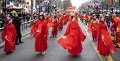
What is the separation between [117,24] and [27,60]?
17.3ft

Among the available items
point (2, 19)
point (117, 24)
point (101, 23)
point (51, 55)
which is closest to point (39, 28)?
point (51, 55)

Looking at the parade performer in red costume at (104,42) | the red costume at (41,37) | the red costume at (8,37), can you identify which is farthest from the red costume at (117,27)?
the red costume at (8,37)

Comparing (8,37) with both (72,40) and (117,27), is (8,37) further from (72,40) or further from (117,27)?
(117,27)

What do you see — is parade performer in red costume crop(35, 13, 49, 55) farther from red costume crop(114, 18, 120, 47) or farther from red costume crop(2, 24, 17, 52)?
red costume crop(114, 18, 120, 47)

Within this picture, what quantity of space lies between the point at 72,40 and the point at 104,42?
51.8 inches

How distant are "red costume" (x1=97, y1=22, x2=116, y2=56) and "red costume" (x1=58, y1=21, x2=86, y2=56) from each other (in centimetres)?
90

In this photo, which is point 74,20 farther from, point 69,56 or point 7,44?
point 7,44

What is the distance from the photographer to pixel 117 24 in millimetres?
12086

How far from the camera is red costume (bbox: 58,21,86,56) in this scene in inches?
384

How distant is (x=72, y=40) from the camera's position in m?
9.86

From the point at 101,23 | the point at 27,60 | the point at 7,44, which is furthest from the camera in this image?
the point at 7,44

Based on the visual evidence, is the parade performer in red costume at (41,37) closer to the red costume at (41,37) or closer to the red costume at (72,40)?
the red costume at (41,37)

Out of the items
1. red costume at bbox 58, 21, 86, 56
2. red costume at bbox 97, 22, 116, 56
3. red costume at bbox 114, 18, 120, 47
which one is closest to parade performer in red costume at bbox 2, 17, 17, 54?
red costume at bbox 58, 21, 86, 56

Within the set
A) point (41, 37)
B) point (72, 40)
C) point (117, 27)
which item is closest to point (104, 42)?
point (72, 40)
